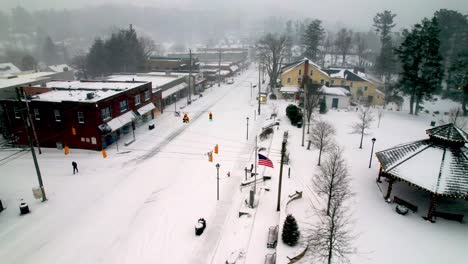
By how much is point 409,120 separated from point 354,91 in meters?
21.3

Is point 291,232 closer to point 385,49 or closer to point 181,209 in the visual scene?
point 181,209

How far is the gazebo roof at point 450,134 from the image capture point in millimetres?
22609

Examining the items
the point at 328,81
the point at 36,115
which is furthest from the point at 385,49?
the point at 36,115

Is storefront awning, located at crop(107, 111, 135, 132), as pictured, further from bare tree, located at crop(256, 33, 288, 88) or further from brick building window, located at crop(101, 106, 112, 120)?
bare tree, located at crop(256, 33, 288, 88)

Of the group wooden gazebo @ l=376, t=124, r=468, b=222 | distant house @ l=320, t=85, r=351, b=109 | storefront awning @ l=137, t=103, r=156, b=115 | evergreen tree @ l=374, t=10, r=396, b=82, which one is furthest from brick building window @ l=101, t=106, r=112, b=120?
evergreen tree @ l=374, t=10, r=396, b=82

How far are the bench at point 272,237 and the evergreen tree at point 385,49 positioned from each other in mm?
68907

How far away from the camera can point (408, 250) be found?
58.2ft

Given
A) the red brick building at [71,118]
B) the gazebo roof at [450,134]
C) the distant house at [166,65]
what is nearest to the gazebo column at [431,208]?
the gazebo roof at [450,134]

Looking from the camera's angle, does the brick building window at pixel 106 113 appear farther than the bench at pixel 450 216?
Yes

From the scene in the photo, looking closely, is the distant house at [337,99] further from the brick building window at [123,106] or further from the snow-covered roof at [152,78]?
the brick building window at [123,106]

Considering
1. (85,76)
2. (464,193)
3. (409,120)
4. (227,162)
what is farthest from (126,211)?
(85,76)

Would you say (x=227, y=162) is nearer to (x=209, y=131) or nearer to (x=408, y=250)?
(x=209, y=131)

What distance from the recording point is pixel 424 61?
49.8 metres

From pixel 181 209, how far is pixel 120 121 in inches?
768
